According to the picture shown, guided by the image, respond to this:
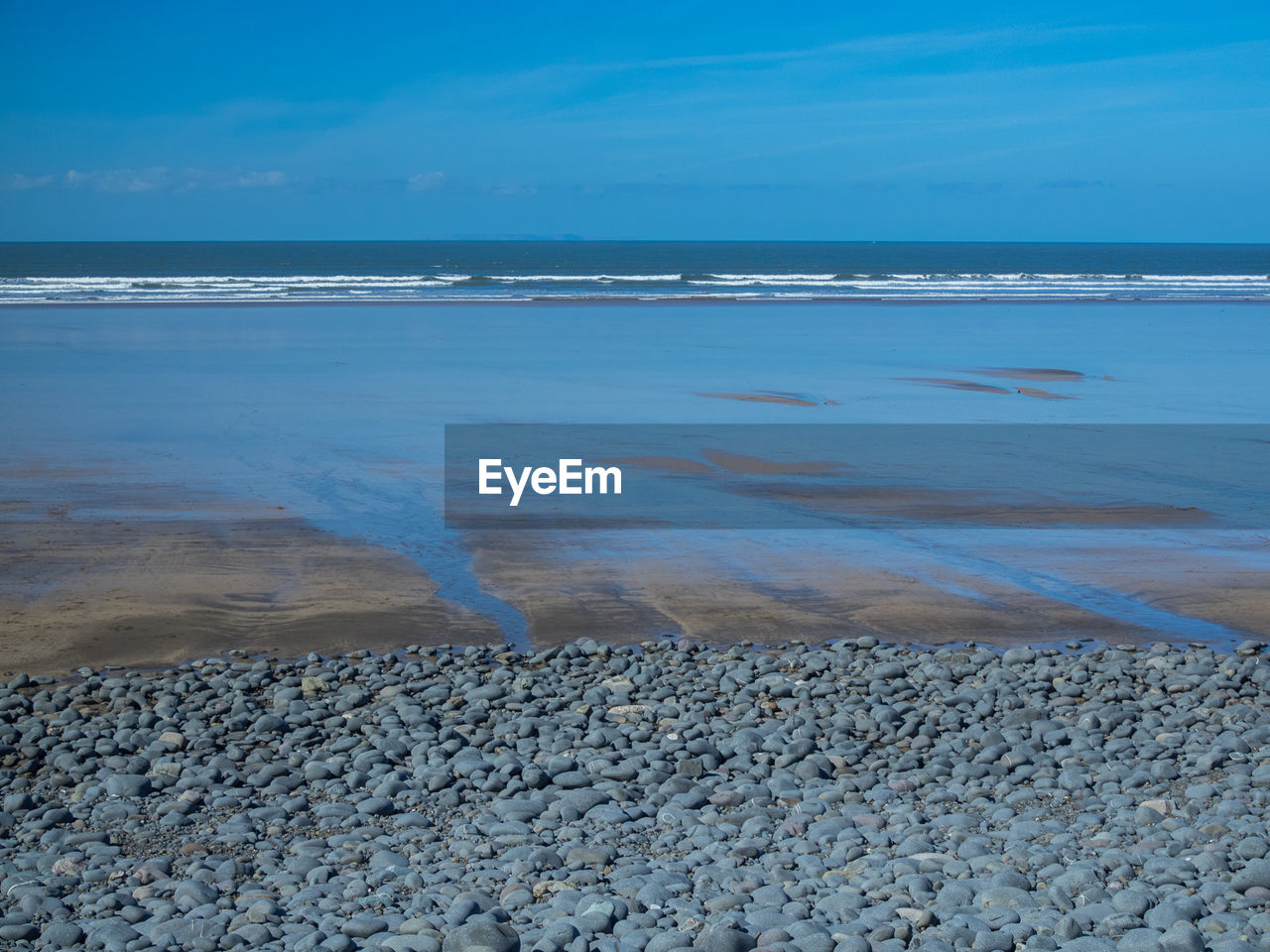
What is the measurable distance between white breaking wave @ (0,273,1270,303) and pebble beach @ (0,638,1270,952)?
3875 cm

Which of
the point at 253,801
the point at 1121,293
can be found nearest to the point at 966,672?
the point at 253,801

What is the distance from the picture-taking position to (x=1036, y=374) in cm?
2192

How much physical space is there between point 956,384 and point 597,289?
3540 centimetres

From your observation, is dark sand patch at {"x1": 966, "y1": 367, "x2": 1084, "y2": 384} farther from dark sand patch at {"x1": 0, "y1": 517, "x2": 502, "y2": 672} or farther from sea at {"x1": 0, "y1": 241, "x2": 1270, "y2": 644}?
dark sand patch at {"x1": 0, "y1": 517, "x2": 502, "y2": 672}

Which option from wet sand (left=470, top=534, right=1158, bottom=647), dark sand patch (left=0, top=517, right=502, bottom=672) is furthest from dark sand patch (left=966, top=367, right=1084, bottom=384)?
dark sand patch (left=0, top=517, right=502, bottom=672)

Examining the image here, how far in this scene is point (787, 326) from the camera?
110ft

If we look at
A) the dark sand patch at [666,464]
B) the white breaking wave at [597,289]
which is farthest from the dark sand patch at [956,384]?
the white breaking wave at [597,289]

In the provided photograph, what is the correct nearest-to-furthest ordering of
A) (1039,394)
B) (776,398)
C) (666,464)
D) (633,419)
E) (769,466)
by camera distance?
(769,466), (666,464), (633,419), (776,398), (1039,394)

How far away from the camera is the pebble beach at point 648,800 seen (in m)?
4.41

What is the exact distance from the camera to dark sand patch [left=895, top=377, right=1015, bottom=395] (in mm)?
19625

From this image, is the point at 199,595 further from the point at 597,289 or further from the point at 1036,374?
the point at 597,289

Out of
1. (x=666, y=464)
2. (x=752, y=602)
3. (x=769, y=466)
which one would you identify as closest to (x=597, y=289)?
(x=666, y=464)

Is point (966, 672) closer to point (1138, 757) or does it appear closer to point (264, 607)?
point (1138, 757)

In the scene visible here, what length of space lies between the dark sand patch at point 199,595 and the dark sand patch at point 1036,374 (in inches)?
570
